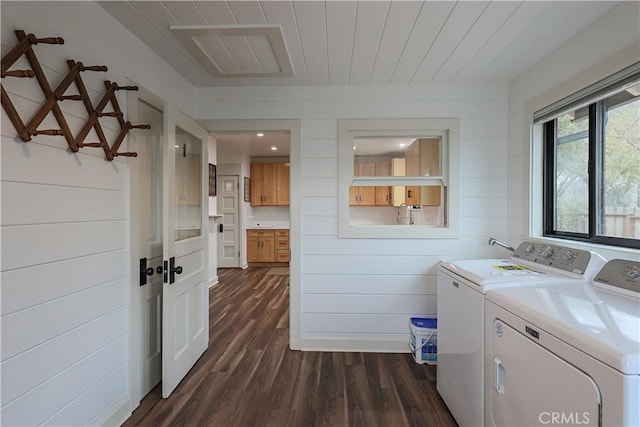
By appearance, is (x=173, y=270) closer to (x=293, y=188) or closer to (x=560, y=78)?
(x=293, y=188)

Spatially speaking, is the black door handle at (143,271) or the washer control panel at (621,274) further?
the black door handle at (143,271)

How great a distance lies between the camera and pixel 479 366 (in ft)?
4.68

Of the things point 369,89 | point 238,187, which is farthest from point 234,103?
point 238,187

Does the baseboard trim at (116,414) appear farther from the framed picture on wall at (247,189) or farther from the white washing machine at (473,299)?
the framed picture on wall at (247,189)

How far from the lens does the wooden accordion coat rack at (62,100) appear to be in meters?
1.07

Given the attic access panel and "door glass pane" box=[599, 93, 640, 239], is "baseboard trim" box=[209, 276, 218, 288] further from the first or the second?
"door glass pane" box=[599, 93, 640, 239]

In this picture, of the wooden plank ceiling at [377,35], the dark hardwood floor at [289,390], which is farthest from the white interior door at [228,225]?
the wooden plank ceiling at [377,35]

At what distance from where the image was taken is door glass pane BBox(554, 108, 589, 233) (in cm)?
185

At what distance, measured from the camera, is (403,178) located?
258cm

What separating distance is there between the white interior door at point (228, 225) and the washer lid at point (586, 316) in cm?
527

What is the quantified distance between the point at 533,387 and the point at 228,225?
222 inches

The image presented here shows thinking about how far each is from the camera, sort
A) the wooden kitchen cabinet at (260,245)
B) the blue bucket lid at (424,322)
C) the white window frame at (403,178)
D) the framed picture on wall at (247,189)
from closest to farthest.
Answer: the blue bucket lid at (424,322) → the white window frame at (403,178) → the framed picture on wall at (247,189) → the wooden kitchen cabinet at (260,245)

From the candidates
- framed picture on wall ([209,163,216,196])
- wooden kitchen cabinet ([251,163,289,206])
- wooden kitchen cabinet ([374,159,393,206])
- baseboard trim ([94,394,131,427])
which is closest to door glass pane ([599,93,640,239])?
wooden kitchen cabinet ([374,159,393,206])

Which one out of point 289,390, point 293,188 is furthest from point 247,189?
point 289,390
